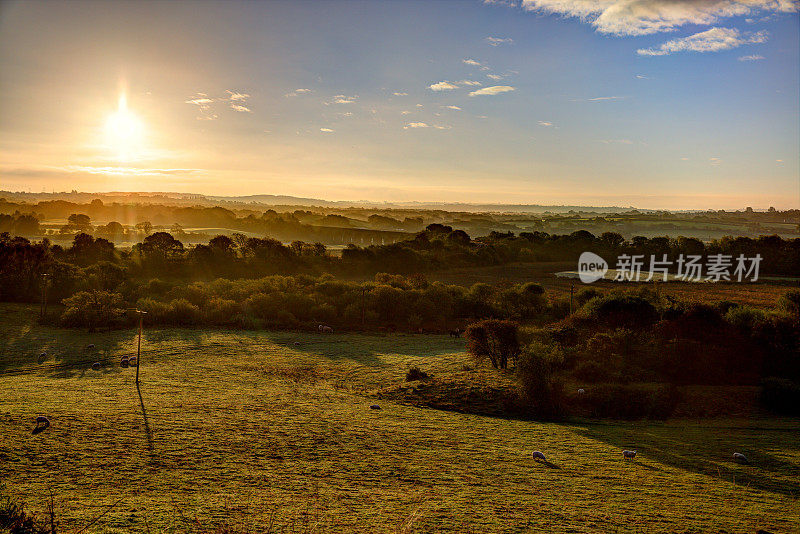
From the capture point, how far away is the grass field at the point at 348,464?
438 inches

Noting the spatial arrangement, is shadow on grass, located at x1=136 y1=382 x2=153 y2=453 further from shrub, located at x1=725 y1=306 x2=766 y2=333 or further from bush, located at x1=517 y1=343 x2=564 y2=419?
shrub, located at x1=725 y1=306 x2=766 y2=333

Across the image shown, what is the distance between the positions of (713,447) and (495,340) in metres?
13.0

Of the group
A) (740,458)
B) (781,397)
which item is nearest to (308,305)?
(781,397)

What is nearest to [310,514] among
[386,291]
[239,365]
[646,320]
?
[239,365]

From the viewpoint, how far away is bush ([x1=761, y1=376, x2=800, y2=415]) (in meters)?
21.6

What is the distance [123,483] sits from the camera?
12.2 meters

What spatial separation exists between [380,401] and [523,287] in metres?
30.8

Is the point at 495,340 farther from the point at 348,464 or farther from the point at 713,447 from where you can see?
the point at 348,464

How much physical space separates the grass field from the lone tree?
780cm

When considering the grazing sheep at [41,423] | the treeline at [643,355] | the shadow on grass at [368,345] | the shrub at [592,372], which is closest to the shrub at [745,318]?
the treeline at [643,355]

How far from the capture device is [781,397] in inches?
862

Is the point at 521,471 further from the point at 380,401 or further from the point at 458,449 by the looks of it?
the point at 380,401

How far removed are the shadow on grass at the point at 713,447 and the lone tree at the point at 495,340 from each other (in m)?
8.24

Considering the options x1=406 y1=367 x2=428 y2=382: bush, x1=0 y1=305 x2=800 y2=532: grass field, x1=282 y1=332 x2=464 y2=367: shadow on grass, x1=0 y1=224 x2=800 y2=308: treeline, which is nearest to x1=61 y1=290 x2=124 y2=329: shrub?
x1=282 y1=332 x2=464 y2=367: shadow on grass
